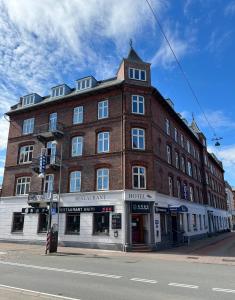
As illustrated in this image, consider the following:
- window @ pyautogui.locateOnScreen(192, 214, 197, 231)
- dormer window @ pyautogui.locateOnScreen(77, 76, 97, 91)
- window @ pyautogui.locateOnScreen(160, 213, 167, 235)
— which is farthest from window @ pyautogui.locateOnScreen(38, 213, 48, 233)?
window @ pyautogui.locateOnScreen(192, 214, 197, 231)

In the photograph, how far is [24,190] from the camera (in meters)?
27.7

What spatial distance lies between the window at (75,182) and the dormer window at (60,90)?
28.9 feet

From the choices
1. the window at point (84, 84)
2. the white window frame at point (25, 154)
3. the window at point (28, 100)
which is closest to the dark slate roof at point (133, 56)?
the window at point (84, 84)

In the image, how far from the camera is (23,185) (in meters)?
27.9

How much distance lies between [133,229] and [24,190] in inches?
465

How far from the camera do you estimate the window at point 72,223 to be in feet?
78.7

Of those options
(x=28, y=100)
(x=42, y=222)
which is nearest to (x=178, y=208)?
(x=42, y=222)

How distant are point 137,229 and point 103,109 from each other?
427 inches

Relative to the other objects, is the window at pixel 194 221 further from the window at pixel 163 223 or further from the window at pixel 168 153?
the window at pixel 163 223

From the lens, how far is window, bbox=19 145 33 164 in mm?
28536

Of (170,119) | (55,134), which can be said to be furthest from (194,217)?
(55,134)

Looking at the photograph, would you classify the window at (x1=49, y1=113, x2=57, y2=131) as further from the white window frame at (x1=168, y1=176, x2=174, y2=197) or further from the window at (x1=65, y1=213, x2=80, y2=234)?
the white window frame at (x1=168, y1=176, x2=174, y2=197)

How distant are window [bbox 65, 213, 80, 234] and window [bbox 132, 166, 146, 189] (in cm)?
569

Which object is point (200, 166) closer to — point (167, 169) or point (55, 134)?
point (167, 169)
